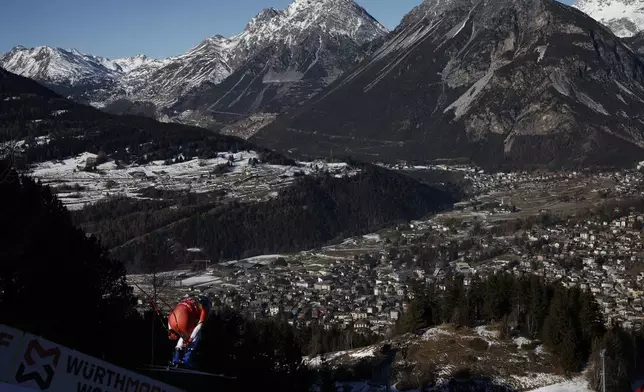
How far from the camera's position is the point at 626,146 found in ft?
477

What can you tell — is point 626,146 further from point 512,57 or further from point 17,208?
point 17,208

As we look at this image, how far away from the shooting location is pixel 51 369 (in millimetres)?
10883

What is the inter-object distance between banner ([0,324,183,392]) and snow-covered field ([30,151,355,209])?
6637 centimetres

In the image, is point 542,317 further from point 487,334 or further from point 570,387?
point 570,387

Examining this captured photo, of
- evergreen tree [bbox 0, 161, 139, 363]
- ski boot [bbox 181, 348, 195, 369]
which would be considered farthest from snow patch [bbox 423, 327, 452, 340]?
ski boot [bbox 181, 348, 195, 369]

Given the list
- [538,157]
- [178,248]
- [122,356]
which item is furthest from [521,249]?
[538,157]

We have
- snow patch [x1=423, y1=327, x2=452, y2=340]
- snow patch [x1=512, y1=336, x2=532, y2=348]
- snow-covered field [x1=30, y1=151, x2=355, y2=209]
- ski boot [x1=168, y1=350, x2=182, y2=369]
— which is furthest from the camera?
snow-covered field [x1=30, y1=151, x2=355, y2=209]

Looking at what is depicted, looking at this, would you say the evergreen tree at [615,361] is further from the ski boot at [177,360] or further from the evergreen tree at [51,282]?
the ski boot at [177,360]

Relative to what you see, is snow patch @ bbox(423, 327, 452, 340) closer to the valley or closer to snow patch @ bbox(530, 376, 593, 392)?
the valley

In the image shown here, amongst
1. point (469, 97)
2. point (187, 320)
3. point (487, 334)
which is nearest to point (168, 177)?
point (487, 334)

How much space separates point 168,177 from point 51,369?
85.1 m

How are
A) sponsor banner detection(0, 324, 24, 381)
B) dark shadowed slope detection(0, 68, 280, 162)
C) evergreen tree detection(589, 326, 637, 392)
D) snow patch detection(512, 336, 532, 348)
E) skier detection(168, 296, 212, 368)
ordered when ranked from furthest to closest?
dark shadowed slope detection(0, 68, 280, 162), snow patch detection(512, 336, 532, 348), evergreen tree detection(589, 326, 637, 392), skier detection(168, 296, 212, 368), sponsor banner detection(0, 324, 24, 381)

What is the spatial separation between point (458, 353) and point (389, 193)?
225ft

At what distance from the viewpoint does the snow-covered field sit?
278 feet
